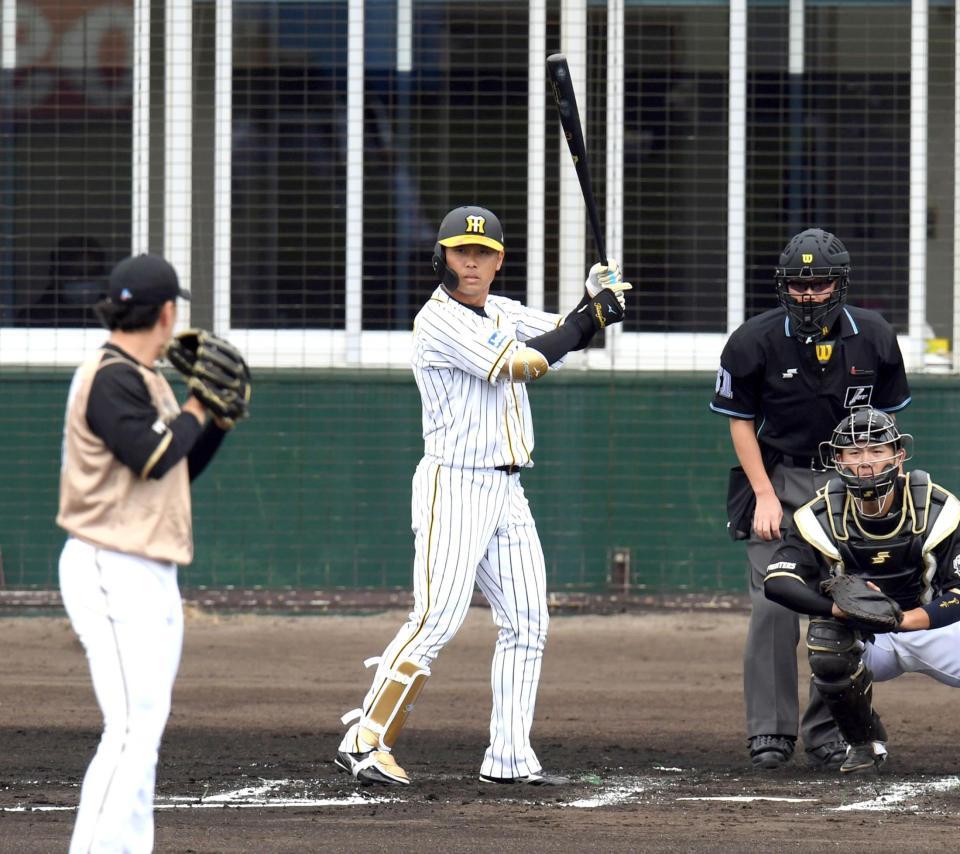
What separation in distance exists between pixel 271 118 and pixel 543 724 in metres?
4.83

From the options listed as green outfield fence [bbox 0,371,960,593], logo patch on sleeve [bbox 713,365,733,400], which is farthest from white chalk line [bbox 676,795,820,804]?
green outfield fence [bbox 0,371,960,593]

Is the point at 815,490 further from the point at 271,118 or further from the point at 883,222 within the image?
the point at 271,118

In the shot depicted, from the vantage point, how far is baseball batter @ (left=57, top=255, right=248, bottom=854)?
4.30 m

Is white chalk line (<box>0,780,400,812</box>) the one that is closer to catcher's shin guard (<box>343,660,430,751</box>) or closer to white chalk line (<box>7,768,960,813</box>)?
white chalk line (<box>7,768,960,813</box>)

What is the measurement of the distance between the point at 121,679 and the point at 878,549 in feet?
9.62

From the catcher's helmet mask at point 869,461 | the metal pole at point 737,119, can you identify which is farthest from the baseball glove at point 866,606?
the metal pole at point 737,119

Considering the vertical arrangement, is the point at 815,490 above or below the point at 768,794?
above

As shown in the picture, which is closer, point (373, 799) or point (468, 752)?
point (373, 799)

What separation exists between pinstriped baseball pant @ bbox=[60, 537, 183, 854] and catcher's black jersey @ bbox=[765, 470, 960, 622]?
2568 mm

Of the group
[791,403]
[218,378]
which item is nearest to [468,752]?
[791,403]

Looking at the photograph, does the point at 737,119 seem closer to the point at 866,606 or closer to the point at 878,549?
the point at 878,549

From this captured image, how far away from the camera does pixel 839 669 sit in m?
6.17

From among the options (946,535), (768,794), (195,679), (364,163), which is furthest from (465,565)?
(364,163)

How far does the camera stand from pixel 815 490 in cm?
664
